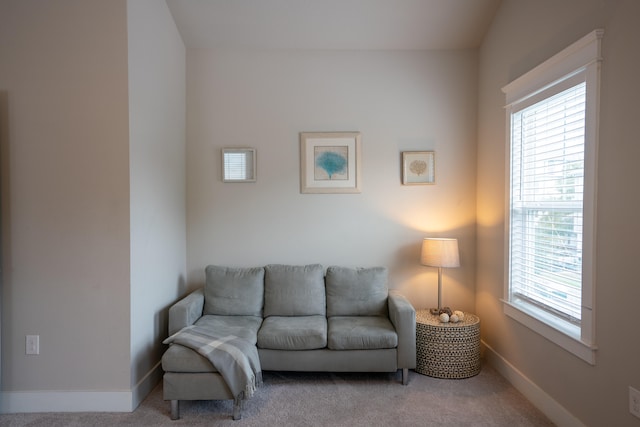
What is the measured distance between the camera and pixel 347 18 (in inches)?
131

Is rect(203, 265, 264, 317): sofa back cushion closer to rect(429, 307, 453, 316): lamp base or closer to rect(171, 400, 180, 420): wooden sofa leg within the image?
rect(171, 400, 180, 420): wooden sofa leg

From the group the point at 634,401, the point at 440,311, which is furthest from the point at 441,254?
the point at 634,401

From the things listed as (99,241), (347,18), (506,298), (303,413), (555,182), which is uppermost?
(347,18)

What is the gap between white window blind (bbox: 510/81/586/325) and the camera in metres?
2.21

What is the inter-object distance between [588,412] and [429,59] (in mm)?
3040

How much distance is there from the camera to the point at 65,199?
255 cm

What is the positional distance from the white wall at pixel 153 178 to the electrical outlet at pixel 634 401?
2913mm

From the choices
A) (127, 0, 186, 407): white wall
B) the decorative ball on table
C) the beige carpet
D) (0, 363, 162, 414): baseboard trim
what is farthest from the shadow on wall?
the decorative ball on table

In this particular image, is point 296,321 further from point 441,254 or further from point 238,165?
point 238,165

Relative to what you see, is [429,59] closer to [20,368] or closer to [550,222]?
[550,222]

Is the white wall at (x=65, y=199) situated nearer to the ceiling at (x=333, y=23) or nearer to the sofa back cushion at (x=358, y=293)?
the ceiling at (x=333, y=23)

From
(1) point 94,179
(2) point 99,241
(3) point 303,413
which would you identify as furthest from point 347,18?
(3) point 303,413

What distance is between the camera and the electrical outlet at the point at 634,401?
1769 mm

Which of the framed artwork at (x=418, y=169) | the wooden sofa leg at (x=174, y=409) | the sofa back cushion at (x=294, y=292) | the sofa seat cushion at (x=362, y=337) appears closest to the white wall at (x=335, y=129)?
the framed artwork at (x=418, y=169)
